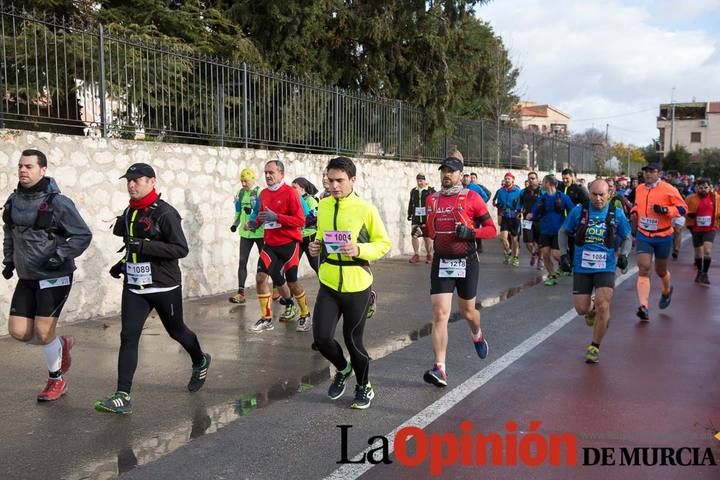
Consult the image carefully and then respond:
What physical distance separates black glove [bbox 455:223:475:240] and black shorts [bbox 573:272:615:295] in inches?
67.5

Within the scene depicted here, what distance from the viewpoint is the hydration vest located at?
265 inches

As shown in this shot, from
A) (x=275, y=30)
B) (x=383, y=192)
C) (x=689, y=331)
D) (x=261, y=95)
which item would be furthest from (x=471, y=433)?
(x=275, y=30)

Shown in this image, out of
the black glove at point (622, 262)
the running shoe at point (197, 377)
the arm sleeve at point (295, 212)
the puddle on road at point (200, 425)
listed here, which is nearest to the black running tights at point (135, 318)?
the running shoe at point (197, 377)

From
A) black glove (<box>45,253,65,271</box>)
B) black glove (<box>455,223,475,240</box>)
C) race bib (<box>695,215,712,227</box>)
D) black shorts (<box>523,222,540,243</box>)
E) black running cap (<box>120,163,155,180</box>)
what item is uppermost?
black running cap (<box>120,163,155,180</box>)

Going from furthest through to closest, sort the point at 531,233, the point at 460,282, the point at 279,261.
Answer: the point at 531,233
the point at 279,261
the point at 460,282

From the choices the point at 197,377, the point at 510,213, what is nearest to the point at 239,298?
the point at 197,377

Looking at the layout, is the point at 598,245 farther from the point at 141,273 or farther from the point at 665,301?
the point at 141,273

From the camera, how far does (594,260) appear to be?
6.79 meters

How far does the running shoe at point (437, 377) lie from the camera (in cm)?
573

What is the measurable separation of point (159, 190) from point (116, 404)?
476 cm

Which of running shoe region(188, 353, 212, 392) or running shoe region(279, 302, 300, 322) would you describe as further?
running shoe region(279, 302, 300, 322)

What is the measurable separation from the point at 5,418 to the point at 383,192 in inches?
440

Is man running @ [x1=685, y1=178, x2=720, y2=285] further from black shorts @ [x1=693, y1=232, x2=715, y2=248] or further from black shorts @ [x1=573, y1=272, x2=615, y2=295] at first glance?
black shorts @ [x1=573, y1=272, x2=615, y2=295]

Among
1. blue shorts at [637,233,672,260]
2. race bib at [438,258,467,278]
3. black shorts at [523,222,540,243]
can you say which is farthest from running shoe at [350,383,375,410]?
black shorts at [523,222,540,243]
